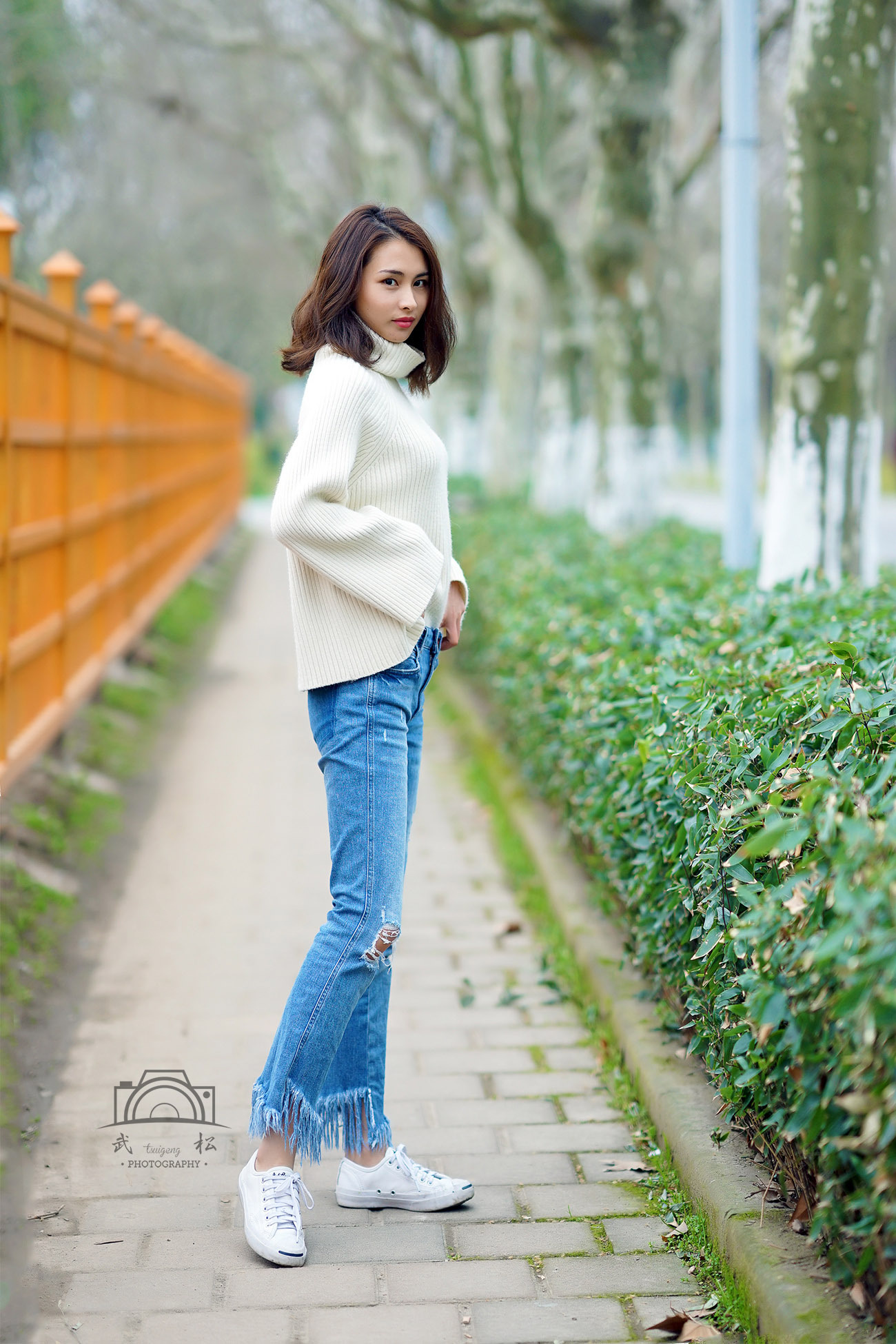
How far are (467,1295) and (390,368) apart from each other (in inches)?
71.9

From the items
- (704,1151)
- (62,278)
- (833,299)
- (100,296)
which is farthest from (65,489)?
(704,1151)

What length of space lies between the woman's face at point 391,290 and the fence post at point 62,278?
3.86 metres

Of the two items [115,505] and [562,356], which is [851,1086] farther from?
[562,356]

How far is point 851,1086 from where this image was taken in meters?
2.16

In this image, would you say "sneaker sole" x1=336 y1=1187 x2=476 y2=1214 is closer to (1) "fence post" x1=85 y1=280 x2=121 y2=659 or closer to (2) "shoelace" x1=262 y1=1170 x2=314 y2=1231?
(2) "shoelace" x1=262 y1=1170 x2=314 y2=1231

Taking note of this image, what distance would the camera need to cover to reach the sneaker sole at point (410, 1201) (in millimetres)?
3074

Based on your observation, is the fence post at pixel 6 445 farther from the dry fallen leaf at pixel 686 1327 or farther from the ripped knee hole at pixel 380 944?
the dry fallen leaf at pixel 686 1327

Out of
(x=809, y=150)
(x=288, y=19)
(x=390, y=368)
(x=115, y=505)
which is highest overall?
(x=288, y=19)

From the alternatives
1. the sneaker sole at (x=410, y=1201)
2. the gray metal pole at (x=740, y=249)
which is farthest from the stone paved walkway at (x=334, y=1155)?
the gray metal pole at (x=740, y=249)

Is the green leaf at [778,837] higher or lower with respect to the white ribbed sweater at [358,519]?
lower

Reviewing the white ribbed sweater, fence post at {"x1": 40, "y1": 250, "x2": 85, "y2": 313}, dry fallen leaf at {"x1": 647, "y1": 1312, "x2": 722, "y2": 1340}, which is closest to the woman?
the white ribbed sweater

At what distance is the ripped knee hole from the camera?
2.81 meters

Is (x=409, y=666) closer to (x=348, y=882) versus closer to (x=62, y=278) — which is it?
(x=348, y=882)

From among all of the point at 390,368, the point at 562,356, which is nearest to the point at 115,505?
the point at 390,368
